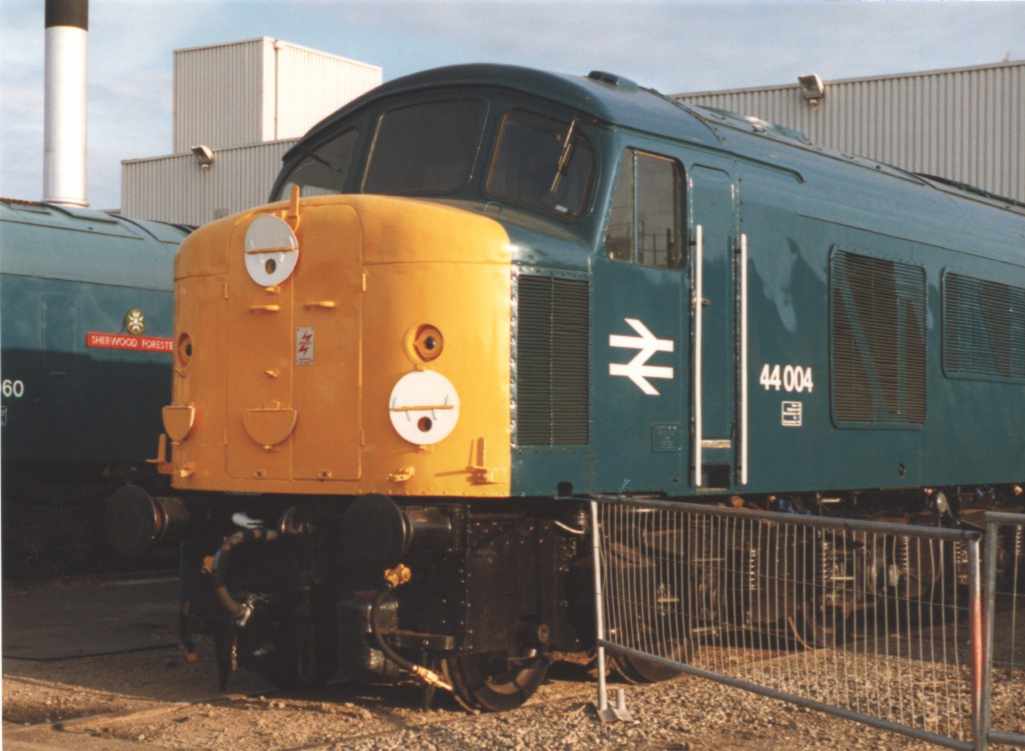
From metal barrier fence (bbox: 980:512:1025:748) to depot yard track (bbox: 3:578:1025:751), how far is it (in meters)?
0.05

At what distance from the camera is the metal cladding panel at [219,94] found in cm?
3212

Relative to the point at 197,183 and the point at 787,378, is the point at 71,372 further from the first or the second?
the point at 197,183

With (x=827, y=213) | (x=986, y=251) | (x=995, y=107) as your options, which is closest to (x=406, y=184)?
(x=827, y=213)

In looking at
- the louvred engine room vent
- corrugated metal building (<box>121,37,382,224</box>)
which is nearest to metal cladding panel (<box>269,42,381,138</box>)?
corrugated metal building (<box>121,37,382,224</box>)

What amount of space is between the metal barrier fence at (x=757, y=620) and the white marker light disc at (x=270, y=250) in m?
2.22

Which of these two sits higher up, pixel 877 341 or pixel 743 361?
pixel 877 341

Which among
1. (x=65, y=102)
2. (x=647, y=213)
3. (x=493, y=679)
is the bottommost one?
(x=493, y=679)

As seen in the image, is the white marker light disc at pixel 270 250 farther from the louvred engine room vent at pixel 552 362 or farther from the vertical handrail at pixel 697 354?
the vertical handrail at pixel 697 354

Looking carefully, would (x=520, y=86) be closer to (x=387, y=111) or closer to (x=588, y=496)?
(x=387, y=111)

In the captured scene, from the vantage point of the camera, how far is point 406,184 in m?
9.03

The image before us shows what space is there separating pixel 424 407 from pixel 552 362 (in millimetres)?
777

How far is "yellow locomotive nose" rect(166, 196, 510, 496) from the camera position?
Result: 777 centimetres

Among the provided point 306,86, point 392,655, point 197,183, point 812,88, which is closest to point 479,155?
point 392,655

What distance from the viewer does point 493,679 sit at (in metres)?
8.27
